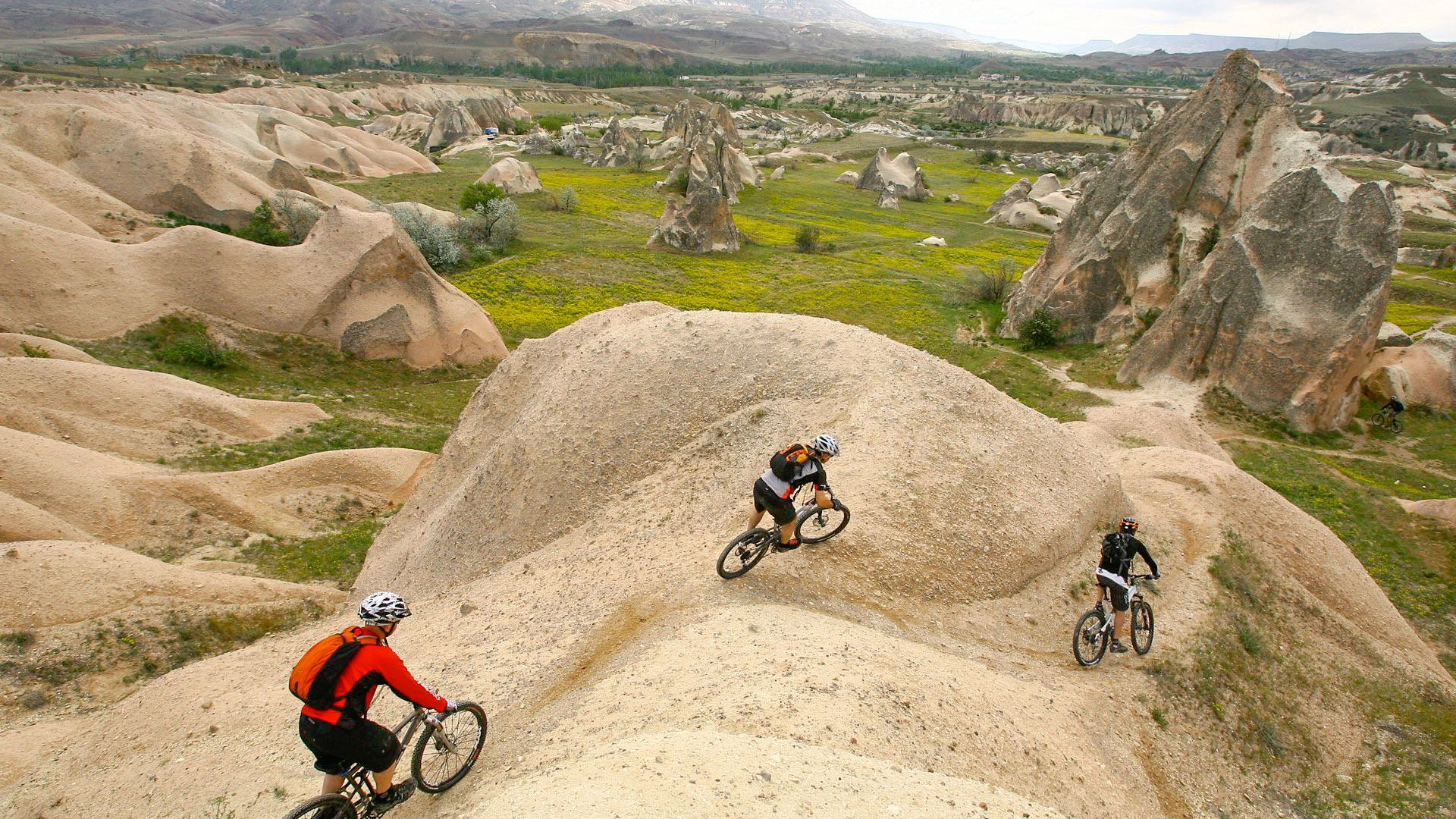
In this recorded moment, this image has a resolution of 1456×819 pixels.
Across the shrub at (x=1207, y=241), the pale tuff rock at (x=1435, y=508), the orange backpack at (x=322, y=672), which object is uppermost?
the orange backpack at (x=322, y=672)

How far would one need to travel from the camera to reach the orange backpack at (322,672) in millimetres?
7070

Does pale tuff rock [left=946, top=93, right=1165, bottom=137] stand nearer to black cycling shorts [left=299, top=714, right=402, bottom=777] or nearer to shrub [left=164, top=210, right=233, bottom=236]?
shrub [left=164, top=210, right=233, bottom=236]

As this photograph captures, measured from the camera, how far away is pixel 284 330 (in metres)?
31.1

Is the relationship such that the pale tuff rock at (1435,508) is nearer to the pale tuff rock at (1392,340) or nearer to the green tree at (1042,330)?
the pale tuff rock at (1392,340)

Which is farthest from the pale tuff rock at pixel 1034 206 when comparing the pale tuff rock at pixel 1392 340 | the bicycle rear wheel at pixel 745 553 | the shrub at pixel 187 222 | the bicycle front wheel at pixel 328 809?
the bicycle front wheel at pixel 328 809

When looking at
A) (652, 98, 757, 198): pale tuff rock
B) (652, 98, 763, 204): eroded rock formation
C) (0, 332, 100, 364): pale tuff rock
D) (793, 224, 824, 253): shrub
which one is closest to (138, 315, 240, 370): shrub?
(0, 332, 100, 364): pale tuff rock

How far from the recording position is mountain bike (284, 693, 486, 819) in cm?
765

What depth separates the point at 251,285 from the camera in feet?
102

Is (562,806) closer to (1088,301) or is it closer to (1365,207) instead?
(1365,207)

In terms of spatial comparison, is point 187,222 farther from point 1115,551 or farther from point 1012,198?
point 1012,198

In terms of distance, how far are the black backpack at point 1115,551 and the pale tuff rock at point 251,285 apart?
29252mm

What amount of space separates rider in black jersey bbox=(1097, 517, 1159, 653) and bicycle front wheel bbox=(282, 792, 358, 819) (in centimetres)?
1123

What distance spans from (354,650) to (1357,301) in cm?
3594

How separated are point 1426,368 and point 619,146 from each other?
8305cm
